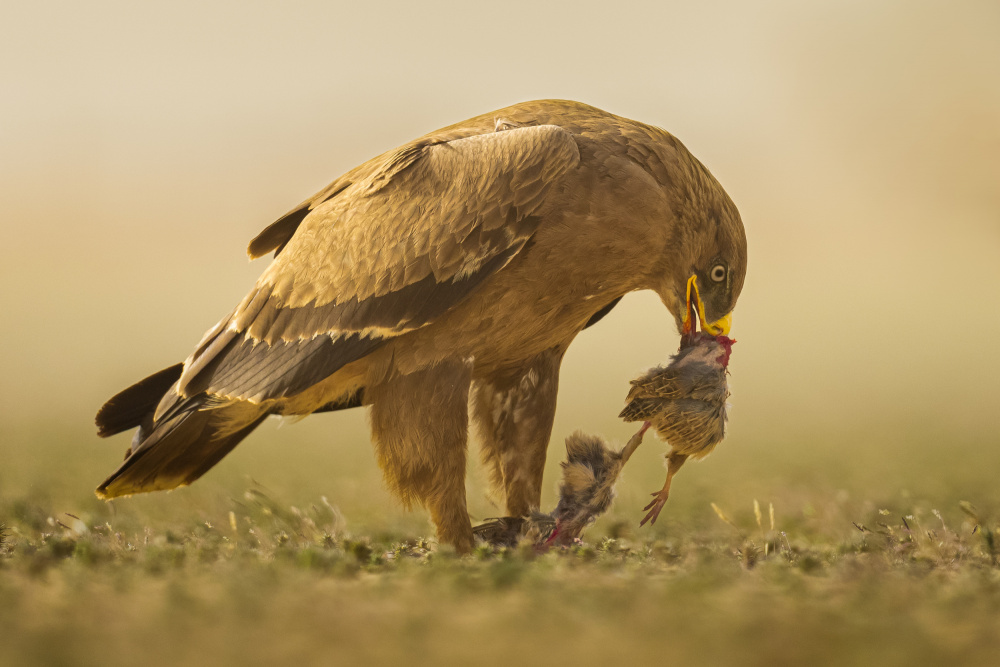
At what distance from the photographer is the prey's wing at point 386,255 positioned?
3816mm

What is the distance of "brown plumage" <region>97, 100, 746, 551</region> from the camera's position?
3.86 m

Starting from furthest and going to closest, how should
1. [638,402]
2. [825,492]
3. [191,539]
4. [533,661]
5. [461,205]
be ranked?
[825,492], [191,539], [638,402], [461,205], [533,661]

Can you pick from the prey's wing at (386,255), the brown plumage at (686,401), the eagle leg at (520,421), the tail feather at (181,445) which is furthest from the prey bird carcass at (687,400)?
the tail feather at (181,445)

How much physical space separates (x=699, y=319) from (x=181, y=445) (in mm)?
3092

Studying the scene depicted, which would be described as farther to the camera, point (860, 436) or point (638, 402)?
point (860, 436)

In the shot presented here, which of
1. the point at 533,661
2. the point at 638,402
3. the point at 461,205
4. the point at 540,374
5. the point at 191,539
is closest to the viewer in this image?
the point at 533,661

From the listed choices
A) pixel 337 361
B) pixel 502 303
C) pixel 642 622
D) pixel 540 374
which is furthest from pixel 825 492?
pixel 642 622

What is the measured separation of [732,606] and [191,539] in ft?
10.7

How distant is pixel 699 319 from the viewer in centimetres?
432

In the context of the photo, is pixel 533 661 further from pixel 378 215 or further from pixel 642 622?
pixel 378 215

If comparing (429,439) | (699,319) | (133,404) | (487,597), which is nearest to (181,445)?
(133,404)

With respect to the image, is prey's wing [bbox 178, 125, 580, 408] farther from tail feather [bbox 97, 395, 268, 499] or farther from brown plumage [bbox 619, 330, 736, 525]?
brown plumage [bbox 619, 330, 736, 525]

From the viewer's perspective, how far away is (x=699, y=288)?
425 centimetres

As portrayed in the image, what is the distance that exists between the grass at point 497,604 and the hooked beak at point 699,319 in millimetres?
1163
